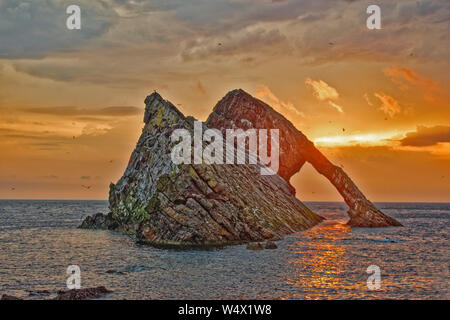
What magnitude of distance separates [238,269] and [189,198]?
21751 millimetres

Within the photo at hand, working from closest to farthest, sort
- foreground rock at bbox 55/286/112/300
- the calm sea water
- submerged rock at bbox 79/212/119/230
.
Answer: foreground rock at bbox 55/286/112/300 < the calm sea water < submerged rock at bbox 79/212/119/230

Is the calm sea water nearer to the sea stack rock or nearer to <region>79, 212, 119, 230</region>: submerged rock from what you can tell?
the sea stack rock

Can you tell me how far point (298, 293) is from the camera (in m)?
36.3

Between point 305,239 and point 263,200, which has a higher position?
point 263,200

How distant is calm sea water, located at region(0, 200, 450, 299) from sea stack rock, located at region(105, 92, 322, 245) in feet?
15.5

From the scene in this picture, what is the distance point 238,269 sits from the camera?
45.4 metres

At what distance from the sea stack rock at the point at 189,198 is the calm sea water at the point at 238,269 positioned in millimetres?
4723

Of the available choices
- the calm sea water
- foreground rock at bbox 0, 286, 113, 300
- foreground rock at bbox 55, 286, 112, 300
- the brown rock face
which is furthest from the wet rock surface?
foreground rock at bbox 0, 286, 113, 300

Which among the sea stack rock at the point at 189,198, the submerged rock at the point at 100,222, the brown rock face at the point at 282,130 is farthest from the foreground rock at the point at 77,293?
the brown rock face at the point at 282,130

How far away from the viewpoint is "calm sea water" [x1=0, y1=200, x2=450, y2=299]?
36.9 m

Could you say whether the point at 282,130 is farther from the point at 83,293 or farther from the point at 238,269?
the point at 83,293
